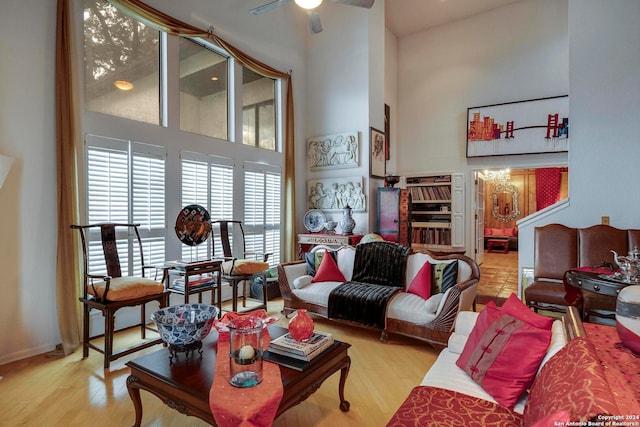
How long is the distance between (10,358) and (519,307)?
382cm

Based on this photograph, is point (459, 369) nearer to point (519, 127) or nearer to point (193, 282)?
point (193, 282)

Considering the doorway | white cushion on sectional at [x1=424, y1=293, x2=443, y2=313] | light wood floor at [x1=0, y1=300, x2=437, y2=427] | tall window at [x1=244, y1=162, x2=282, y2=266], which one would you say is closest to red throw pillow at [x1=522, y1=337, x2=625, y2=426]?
light wood floor at [x1=0, y1=300, x2=437, y2=427]

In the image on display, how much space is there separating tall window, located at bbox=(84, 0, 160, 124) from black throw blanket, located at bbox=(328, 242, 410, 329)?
9.45 ft

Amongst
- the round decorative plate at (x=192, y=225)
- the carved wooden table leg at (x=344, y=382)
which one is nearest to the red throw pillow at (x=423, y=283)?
the carved wooden table leg at (x=344, y=382)

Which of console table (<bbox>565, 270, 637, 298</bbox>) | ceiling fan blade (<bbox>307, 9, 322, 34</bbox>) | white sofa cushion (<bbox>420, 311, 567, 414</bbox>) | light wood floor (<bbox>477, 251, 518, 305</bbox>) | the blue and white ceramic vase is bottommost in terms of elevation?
light wood floor (<bbox>477, 251, 518, 305</bbox>)

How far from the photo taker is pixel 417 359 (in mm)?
2916

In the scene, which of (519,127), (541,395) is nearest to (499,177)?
(519,127)

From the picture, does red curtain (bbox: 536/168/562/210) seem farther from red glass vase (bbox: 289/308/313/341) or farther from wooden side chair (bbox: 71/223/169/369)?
wooden side chair (bbox: 71/223/169/369)

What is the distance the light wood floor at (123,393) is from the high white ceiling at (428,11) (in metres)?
6.39

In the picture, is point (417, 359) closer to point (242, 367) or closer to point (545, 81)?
point (242, 367)

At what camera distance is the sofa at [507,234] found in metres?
10.2

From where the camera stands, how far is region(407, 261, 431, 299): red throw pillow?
3359mm

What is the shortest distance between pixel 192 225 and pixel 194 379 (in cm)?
238

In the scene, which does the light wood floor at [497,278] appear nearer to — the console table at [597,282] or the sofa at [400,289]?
the sofa at [400,289]
